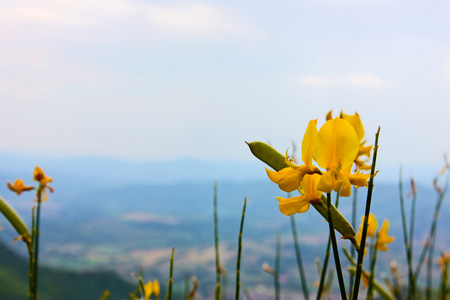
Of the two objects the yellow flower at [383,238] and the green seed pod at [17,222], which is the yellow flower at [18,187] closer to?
the green seed pod at [17,222]

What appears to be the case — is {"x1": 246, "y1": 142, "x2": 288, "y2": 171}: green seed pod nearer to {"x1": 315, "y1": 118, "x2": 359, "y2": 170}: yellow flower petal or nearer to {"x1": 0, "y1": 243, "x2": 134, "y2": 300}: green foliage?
{"x1": 315, "y1": 118, "x2": 359, "y2": 170}: yellow flower petal

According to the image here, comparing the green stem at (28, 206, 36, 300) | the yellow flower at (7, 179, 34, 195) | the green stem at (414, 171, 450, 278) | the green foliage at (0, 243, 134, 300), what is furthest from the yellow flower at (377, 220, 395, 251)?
the green foliage at (0, 243, 134, 300)

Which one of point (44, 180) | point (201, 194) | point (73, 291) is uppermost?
point (201, 194)

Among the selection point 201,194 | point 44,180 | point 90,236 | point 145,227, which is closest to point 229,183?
point 201,194

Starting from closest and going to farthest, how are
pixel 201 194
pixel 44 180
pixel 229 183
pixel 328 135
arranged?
pixel 328 135 < pixel 44 180 < pixel 201 194 < pixel 229 183

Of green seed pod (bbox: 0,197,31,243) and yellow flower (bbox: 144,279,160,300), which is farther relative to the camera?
yellow flower (bbox: 144,279,160,300)

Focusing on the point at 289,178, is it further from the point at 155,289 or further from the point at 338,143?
A: the point at 155,289

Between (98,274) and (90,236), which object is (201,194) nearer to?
(90,236)
